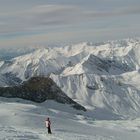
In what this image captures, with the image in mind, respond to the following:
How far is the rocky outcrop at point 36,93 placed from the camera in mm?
129000

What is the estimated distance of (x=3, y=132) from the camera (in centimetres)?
5106

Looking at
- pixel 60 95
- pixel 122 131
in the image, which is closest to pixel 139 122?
pixel 122 131

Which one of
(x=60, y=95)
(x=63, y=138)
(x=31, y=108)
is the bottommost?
(x=63, y=138)

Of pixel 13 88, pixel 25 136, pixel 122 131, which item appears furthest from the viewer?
pixel 13 88

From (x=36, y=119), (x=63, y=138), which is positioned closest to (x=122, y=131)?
(x=36, y=119)

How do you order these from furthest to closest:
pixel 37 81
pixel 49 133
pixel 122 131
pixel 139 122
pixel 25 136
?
pixel 37 81 < pixel 139 122 < pixel 122 131 < pixel 49 133 < pixel 25 136

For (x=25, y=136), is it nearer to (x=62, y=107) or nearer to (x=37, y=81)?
(x=62, y=107)

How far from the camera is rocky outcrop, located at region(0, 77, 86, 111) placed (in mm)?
129000

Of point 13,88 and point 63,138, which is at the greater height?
point 13,88

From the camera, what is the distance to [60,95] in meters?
137

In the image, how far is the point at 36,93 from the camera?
132375 mm

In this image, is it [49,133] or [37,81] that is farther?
[37,81]

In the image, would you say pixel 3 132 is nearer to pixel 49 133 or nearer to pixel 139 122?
pixel 49 133

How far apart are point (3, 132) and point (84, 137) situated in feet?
29.7
